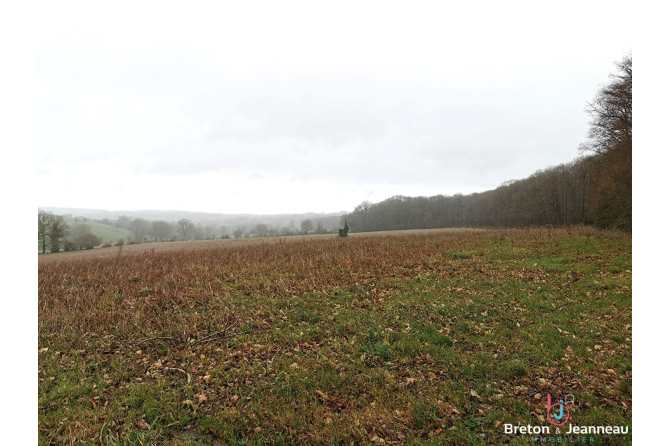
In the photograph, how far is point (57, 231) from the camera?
113ft

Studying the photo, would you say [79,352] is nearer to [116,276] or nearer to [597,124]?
[116,276]

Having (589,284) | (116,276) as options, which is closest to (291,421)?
(589,284)

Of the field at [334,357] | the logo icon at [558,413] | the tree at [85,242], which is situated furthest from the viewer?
the tree at [85,242]

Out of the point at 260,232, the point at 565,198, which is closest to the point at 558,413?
the point at 260,232

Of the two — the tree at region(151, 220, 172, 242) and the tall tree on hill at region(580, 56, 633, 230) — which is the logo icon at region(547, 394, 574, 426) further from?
the tree at region(151, 220, 172, 242)

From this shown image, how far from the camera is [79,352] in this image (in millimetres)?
6473

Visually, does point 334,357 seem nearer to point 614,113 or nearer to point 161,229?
point 614,113

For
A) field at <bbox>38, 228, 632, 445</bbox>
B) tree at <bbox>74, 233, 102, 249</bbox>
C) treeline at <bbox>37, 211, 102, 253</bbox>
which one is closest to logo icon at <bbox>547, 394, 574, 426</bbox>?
field at <bbox>38, 228, 632, 445</bbox>

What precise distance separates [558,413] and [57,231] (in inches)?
1843

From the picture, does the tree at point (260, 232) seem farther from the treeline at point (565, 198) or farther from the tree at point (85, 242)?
the treeline at point (565, 198)

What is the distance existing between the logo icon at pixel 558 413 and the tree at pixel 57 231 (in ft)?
152

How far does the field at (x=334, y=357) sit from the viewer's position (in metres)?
4.13

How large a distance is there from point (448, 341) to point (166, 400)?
5428 millimetres

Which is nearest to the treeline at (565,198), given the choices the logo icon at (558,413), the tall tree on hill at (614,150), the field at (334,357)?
the tall tree on hill at (614,150)
